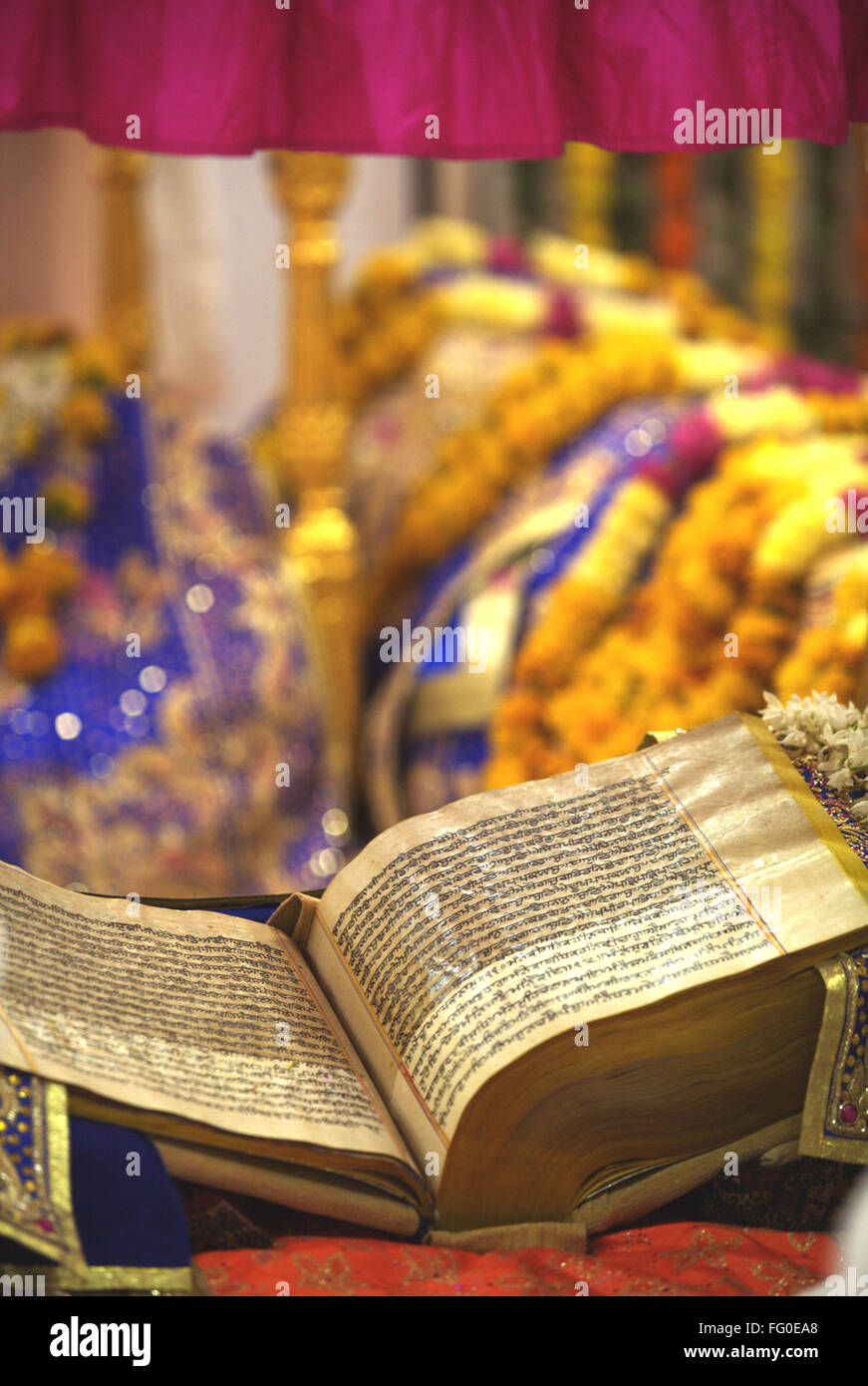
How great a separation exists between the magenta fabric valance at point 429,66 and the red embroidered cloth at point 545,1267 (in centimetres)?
75

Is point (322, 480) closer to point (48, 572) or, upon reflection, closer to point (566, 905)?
point (48, 572)

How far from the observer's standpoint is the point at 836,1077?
0.90 m

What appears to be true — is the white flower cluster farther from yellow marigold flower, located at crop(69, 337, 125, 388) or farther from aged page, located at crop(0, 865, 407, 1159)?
yellow marigold flower, located at crop(69, 337, 125, 388)

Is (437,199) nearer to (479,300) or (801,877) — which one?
(479,300)

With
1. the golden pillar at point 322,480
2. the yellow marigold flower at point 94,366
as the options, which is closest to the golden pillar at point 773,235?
the golden pillar at point 322,480

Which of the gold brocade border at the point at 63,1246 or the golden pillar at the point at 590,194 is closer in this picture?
the gold brocade border at the point at 63,1246

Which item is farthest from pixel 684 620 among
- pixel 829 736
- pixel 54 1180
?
pixel 54 1180

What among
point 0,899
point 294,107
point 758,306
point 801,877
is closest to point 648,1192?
point 801,877

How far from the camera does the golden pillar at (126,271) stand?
12.2ft

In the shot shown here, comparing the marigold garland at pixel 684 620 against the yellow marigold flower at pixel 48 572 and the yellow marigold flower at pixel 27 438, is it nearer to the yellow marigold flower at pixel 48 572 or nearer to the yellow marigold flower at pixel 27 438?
the yellow marigold flower at pixel 48 572

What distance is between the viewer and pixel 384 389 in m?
3.55

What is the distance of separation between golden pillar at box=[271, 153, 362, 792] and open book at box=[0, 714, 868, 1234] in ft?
6.49

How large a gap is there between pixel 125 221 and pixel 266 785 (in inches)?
68.5

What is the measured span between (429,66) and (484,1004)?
2.12ft
